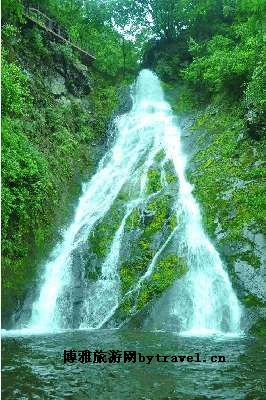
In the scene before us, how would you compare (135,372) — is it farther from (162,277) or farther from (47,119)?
(47,119)

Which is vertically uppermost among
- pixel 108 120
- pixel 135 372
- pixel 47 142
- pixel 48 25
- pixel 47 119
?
pixel 48 25

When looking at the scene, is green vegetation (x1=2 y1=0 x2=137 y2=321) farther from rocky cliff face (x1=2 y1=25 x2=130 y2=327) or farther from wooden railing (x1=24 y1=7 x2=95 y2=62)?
wooden railing (x1=24 y1=7 x2=95 y2=62)

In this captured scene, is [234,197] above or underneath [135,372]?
above

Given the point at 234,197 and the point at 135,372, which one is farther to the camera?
the point at 234,197

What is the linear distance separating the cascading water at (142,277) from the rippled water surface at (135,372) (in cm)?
205

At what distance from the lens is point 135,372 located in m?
7.10

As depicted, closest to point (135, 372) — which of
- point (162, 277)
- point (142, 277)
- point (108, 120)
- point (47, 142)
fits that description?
point (162, 277)

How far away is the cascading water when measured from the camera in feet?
38.6

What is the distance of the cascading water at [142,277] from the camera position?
11.8 meters

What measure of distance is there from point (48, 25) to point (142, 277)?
1649 centimetres

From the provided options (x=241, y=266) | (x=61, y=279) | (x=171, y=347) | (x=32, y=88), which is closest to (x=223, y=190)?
(x=241, y=266)

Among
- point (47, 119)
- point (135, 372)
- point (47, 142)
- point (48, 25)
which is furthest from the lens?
point (48, 25)

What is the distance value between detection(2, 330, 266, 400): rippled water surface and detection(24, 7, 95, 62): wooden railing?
16.9 m

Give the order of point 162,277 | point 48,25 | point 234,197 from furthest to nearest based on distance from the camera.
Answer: point 48,25, point 234,197, point 162,277
